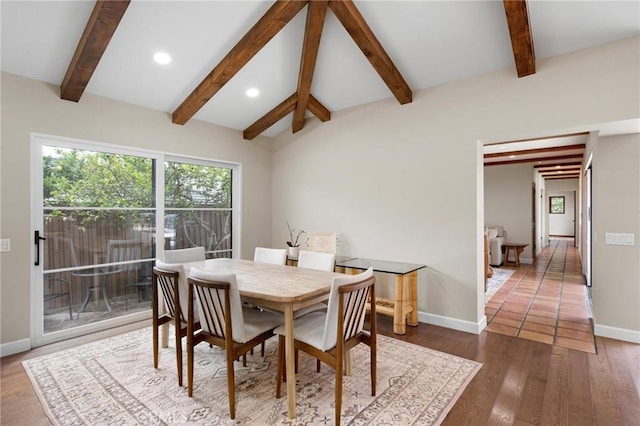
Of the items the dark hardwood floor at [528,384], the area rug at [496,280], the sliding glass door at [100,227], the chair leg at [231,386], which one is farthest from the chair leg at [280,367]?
the area rug at [496,280]

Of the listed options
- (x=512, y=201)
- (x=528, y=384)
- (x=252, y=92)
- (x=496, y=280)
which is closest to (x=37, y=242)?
(x=252, y=92)

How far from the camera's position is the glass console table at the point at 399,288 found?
11.4 ft

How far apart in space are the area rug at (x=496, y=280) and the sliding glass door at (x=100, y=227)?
4.69 m

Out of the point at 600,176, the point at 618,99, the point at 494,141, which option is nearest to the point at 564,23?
the point at 618,99

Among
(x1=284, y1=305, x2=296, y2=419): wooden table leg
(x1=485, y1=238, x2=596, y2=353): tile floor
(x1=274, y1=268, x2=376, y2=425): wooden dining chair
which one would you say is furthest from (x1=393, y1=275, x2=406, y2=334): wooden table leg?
(x1=284, y1=305, x2=296, y2=419): wooden table leg

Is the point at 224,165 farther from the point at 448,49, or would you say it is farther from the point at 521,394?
the point at 521,394

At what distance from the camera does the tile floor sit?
11.0ft

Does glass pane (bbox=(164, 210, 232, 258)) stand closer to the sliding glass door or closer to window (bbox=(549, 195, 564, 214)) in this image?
the sliding glass door

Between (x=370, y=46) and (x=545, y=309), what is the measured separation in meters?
4.08

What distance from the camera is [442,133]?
368 cm

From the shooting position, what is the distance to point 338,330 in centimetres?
193

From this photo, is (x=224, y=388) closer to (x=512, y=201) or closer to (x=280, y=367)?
(x=280, y=367)

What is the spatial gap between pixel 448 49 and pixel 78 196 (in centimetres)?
430

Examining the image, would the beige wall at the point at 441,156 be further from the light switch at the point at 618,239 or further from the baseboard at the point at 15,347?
the baseboard at the point at 15,347
